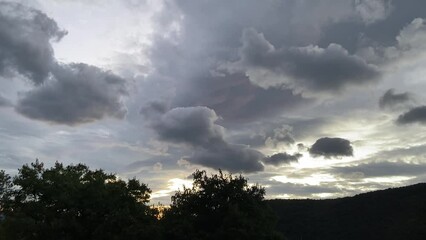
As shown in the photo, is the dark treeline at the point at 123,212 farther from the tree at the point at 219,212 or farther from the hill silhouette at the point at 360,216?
the hill silhouette at the point at 360,216

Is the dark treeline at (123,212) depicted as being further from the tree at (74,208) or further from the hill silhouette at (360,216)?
the hill silhouette at (360,216)

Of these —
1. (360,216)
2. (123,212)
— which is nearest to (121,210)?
(123,212)

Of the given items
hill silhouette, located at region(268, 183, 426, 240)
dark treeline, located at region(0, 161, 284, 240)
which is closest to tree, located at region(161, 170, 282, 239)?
dark treeline, located at region(0, 161, 284, 240)

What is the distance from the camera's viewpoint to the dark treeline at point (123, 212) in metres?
44.6

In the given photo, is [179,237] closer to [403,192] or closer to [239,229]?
[239,229]

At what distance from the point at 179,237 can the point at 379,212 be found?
13012 centimetres

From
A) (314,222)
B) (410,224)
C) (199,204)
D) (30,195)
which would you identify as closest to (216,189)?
(199,204)

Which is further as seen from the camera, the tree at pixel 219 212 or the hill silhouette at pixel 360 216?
the hill silhouette at pixel 360 216

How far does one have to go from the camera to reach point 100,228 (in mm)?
45844

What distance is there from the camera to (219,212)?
46156 mm

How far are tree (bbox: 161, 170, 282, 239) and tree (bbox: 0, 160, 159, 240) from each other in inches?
121

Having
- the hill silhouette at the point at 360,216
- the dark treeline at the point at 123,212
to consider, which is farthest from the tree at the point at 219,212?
the hill silhouette at the point at 360,216

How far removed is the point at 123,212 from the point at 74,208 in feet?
18.9

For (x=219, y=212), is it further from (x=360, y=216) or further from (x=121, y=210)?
(x=360, y=216)
